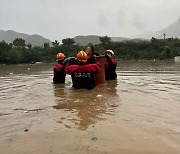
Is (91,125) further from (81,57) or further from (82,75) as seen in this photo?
(81,57)

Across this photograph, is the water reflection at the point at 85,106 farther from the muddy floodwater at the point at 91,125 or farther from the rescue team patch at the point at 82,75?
the rescue team patch at the point at 82,75

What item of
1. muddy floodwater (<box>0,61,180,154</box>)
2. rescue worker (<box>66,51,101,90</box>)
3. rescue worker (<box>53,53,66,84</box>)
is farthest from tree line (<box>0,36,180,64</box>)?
muddy floodwater (<box>0,61,180,154</box>)

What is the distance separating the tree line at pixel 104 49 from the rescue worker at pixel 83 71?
3327 cm

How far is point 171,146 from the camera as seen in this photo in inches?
144

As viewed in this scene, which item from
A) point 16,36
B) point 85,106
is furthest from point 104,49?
point 16,36

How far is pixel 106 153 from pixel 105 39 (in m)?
52.4

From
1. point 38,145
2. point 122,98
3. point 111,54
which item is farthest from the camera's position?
point 111,54

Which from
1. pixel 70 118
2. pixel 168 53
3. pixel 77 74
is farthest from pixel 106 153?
pixel 168 53

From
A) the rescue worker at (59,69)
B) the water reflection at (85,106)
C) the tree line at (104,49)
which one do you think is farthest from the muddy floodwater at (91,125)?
the tree line at (104,49)

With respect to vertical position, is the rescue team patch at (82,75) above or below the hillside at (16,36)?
below

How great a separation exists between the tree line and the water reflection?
112ft

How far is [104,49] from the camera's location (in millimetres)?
49062

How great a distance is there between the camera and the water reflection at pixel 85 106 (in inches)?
195

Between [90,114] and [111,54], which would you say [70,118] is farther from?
[111,54]
